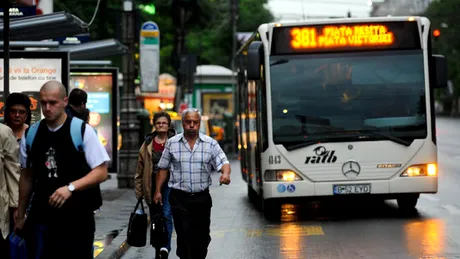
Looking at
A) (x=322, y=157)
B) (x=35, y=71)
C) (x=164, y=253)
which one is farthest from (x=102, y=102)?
(x=164, y=253)

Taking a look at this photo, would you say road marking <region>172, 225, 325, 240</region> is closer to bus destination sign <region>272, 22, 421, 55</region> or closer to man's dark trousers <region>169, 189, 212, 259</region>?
bus destination sign <region>272, 22, 421, 55</region>

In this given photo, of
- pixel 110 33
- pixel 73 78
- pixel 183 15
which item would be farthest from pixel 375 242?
pixel 183 15

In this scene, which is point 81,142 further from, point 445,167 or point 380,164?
point 445,167

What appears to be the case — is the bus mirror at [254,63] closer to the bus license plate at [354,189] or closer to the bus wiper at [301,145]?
the bus wiper at [301,145]

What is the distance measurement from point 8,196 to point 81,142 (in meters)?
1.32

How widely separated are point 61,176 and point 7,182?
1271 mm

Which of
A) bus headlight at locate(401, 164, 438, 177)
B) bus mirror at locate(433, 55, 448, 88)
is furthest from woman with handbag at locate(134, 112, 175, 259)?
bus mirror at locate(433, 55, 448, 88)

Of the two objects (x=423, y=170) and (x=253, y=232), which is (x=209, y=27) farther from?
(x=253, y=232)

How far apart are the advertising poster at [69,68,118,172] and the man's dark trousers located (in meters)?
11.1

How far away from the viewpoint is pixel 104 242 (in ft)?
43.2

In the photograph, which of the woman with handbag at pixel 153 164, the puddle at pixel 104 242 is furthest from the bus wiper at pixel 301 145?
the woman with handbag at pixel 153 164

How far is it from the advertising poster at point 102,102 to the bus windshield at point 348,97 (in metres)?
6.18

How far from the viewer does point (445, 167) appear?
31.2 m

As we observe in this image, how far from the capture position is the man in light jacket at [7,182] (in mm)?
7848
